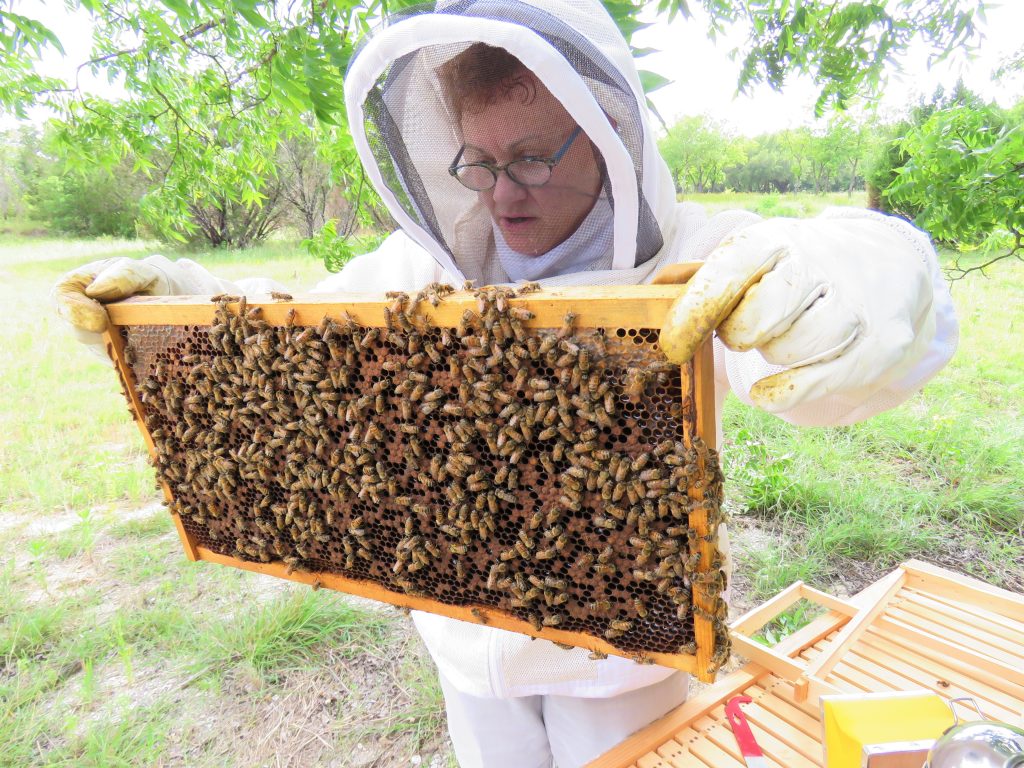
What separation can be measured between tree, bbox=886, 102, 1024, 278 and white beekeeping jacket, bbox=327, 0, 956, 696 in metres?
2.43

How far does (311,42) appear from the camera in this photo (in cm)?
293

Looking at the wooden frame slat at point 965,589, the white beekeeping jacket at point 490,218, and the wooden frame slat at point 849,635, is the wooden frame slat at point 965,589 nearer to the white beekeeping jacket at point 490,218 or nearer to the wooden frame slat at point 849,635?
the wooden frame slat at point 849,635

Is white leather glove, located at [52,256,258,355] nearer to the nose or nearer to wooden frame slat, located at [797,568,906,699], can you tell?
the nose

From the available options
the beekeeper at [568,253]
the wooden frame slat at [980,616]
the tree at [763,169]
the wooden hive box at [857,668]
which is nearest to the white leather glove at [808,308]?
the beekeeper at [568,253]

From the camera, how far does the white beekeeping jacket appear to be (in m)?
1.55

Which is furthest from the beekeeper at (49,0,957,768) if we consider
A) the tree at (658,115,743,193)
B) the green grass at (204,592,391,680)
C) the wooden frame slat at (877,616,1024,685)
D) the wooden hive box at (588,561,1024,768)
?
the tree at (658,115,743,193)

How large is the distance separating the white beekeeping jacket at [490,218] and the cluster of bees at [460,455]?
482mm

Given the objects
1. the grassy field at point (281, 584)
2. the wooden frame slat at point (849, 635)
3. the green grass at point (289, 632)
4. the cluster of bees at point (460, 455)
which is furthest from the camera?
the green grass at point (289, 632)

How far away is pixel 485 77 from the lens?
181 centimetres

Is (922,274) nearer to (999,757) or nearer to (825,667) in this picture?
(999,757)

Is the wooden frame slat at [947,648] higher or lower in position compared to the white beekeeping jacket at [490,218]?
lower

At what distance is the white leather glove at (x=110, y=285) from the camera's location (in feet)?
6.28

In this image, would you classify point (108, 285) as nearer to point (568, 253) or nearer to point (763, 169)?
point (568, 253)

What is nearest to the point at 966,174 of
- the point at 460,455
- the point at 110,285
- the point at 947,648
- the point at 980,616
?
the point at 980,616
